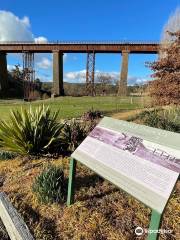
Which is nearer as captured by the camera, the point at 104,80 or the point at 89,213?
the point at 89,213

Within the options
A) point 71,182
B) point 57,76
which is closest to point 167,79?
point 71,182

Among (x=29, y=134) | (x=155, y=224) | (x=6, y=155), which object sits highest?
(x=29, y=134)

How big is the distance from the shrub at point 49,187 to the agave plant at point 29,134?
1.70 metres

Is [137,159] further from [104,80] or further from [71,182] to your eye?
[104,80]

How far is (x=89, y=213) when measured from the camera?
3.95 m

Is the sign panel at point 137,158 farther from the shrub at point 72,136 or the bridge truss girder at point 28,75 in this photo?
the bridge truss girder at point 28,75

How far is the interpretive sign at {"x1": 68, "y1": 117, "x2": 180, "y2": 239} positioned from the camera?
2.70 m

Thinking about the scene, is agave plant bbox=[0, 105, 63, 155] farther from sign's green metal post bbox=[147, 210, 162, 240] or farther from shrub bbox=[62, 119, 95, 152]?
sign's green metal post bbox=[147, 210, 162, 240]

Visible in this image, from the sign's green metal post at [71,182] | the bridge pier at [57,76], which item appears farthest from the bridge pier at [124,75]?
the sign's green metal post at [71,182]

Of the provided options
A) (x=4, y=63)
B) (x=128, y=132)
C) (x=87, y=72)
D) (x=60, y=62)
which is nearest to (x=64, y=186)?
(x=128, y=132)

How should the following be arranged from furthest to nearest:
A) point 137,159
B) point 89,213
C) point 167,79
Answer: point 167,79 → point 89,213 → point 137,159

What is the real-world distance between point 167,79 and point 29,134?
890 cm

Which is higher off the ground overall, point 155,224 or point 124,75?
point 124,75

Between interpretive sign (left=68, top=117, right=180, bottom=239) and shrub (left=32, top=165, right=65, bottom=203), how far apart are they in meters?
0.26
